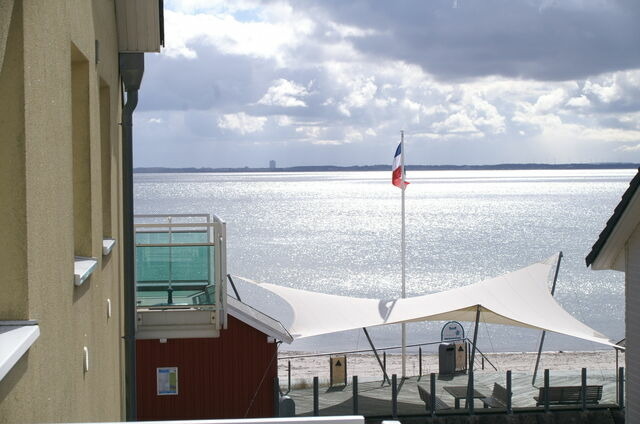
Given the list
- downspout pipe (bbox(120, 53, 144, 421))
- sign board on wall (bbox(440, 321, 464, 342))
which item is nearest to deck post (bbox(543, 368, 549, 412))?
sign board on wall (bbox(440, 321, 464, 342))

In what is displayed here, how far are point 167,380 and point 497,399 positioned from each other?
646 centimetres

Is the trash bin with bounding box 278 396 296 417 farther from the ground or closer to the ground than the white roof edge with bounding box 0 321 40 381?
closer to the ground

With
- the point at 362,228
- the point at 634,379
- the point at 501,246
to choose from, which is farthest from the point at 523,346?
the point at 362,228

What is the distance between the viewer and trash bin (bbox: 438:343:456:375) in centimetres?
2117

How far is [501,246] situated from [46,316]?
97.8 m

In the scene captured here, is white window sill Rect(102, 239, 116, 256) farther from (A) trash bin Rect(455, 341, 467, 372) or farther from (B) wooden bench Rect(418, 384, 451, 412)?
(A) trash bin Rect(455, 341, 467, 372)

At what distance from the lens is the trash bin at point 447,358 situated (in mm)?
21172

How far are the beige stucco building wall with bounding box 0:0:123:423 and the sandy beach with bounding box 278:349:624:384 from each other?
83.4 feet

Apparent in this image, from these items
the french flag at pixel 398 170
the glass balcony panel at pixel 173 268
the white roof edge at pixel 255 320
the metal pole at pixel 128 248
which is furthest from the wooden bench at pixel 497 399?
the metal pole at pixel 128 248

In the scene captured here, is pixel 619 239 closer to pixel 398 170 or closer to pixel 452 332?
pixel 398 170

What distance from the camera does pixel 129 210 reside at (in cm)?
985

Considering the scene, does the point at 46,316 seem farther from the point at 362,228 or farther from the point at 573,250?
the point at 362,228

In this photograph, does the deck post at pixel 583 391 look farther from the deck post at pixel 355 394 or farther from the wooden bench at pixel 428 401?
the deck post at pixel 355 394

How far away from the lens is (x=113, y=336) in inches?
338
